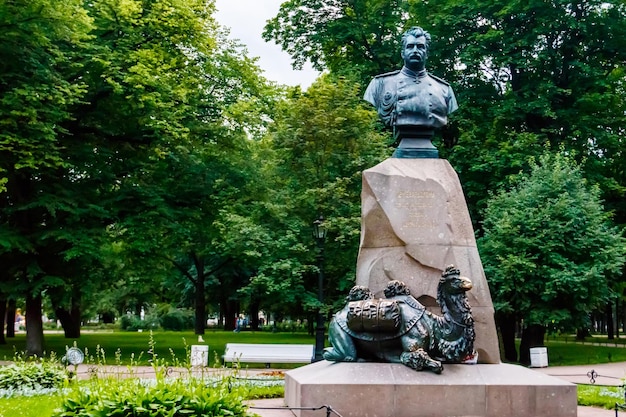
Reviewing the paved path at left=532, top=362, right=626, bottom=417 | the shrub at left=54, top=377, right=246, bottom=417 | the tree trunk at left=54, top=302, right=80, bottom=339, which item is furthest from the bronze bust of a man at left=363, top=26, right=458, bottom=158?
the tree trunk at left=54, top=302, right=80, bottom=339

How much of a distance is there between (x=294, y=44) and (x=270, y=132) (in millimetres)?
6799

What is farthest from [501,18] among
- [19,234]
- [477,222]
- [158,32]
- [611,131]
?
[19,234]

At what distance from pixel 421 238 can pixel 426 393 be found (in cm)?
260

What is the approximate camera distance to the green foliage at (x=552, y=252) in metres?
19.6

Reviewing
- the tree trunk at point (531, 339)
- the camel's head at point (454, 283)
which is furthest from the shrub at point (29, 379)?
the tree trunk at point (531, 339)

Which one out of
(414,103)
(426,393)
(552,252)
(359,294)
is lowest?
(426,393)

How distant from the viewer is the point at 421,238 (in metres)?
10.3

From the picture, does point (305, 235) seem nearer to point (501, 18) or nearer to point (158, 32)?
point (158, 32)

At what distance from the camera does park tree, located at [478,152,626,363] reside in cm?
1964

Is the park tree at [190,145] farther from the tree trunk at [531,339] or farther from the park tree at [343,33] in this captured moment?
the tree trunk at [531,339]

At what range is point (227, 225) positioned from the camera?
2445 centimetres

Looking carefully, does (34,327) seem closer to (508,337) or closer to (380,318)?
(508,337)

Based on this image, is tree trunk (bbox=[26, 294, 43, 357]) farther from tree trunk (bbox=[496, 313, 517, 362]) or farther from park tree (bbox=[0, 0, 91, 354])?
tree trunk (bbox=[496, 313, 517, 362])

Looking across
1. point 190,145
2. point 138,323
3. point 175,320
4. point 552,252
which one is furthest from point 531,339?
point 138,323
